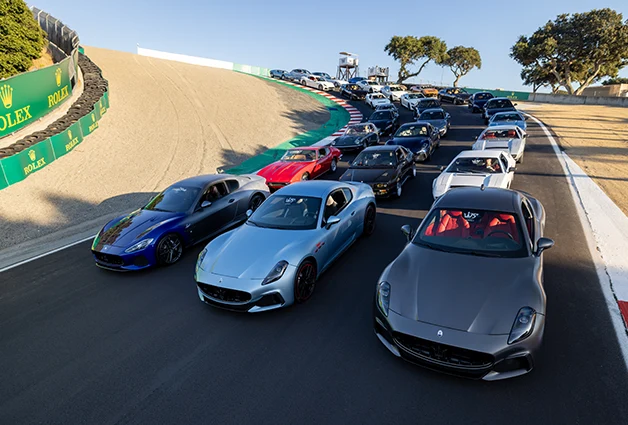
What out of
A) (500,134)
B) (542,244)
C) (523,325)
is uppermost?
(500,134)

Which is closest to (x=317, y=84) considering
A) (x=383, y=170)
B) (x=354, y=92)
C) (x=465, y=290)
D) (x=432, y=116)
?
(x=354, y=92)

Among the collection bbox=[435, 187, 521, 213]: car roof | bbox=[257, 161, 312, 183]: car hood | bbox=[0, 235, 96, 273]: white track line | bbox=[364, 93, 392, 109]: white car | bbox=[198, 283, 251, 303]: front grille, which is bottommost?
bbox=[0, 235, 96, 273]: white track line

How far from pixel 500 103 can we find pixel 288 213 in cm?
2256

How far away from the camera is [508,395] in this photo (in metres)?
3.45

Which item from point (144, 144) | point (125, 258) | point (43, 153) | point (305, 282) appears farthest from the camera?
point (144, 144)

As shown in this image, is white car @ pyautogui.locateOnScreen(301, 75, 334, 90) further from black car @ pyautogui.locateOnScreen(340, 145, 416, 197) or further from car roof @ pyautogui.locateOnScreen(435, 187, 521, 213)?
car roof @ pyautogui.locateOnScreen(435, 187, 521, 213)

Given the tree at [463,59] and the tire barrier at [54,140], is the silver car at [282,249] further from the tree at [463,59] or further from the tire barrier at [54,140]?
the tree at [463,59]

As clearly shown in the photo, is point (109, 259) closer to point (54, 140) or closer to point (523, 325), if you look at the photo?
point (523, 325)

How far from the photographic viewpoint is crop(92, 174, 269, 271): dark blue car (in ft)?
21.5

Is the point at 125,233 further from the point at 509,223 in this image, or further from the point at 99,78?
the point at 99,78

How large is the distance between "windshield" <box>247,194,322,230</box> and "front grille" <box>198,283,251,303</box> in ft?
4.69

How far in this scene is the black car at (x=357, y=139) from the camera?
1719cm

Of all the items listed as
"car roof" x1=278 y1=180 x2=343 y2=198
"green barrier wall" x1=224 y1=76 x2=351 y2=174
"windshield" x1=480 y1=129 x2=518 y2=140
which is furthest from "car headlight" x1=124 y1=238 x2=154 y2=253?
"windshield" x1=480 y1=129 x2=518 y2=140

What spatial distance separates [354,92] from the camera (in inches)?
1463
